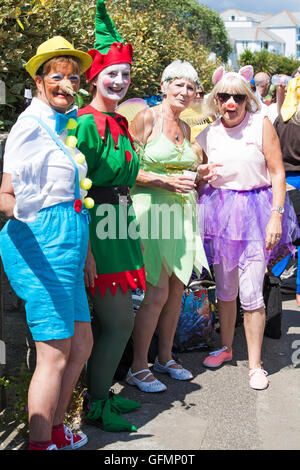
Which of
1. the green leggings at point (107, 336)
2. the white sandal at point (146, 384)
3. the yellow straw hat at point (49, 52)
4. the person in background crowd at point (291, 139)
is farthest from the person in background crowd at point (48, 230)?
the person in background crowd at point (291, 139)

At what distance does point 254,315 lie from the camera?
12.7ft

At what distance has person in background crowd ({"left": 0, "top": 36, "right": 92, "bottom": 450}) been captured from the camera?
2363 millimetres

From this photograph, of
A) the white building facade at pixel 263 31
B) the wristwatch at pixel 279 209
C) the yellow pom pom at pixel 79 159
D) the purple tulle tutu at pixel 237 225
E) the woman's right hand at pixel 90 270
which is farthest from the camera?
the white building facade at pixel 263 31

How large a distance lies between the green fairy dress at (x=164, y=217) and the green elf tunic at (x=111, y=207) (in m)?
0.42

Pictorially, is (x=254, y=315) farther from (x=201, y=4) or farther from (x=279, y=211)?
(x=201, y=4)

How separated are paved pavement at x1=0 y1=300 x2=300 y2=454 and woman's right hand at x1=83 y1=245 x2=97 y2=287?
2.73 ft

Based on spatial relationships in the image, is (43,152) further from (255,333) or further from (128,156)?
(255,333)

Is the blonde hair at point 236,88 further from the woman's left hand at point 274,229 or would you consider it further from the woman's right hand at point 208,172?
the woman's left hand at point 274,229

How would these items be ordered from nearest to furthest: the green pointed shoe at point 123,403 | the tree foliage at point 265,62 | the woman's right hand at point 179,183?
the green pointed shoe at point 123,403 < the woman's right hand at point 179,183 < the tree foliage at point 265,62

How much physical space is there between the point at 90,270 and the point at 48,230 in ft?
1.65

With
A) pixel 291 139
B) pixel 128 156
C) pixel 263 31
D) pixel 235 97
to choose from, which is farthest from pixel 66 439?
pixel 263 31

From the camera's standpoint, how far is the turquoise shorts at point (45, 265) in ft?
7.91

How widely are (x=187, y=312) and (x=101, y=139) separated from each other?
1.77m

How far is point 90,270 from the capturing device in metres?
2.86
